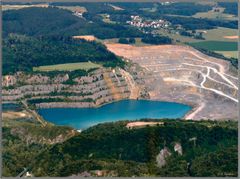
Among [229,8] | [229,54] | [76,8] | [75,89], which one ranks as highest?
[229,8]

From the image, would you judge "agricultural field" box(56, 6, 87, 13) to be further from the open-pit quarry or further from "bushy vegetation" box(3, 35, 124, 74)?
"bushy vegetation" box(3, 35, 124, 74)

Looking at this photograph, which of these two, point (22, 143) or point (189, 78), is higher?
point (22, 143)

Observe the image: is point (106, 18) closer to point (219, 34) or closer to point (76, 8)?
point (76, 8)

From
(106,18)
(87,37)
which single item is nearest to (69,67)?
(87,37)

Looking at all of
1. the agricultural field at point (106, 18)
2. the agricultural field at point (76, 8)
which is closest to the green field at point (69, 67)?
the agricultural field at point (106, 18)

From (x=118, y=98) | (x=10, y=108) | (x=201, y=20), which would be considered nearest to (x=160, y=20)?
(x=201, y=20)

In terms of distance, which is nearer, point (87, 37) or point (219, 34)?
point (87, 37)

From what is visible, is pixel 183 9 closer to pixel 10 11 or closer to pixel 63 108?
pixel 10 11

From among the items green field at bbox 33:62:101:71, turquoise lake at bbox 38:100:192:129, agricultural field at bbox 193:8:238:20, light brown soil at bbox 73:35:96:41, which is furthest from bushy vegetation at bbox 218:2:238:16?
turquoise lake at bbox 38:100:192:129
